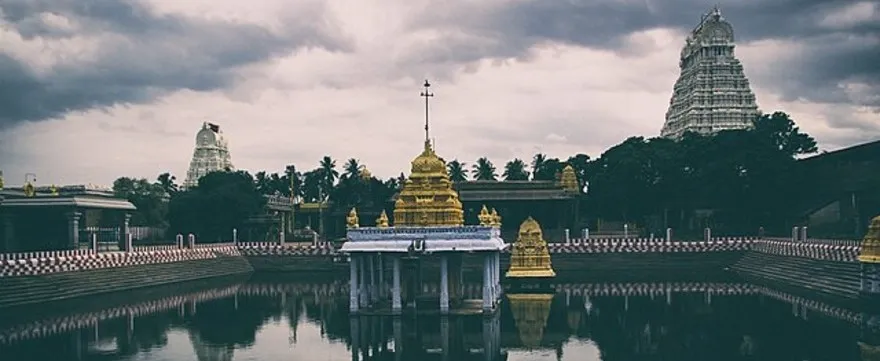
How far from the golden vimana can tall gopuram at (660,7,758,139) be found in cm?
4649

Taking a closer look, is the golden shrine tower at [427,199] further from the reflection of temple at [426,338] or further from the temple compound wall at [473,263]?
the temple compound wall at [473,263]

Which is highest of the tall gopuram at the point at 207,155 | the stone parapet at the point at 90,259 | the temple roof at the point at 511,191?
the tall gopuram at the point at 207,155

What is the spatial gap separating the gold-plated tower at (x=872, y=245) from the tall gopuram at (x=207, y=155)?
89578 millimetres

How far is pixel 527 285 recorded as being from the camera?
38.3m

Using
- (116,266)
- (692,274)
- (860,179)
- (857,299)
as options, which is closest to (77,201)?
(116,266)

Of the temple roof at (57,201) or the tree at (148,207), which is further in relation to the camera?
the tree at (148,207)

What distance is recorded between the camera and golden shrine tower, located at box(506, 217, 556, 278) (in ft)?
124

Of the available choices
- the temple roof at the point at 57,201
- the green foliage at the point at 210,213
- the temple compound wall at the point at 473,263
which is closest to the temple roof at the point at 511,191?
the temple compound wall at the point at 473,263

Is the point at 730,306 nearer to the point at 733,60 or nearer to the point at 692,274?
the point at 692,274

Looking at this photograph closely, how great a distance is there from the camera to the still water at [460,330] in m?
23.8

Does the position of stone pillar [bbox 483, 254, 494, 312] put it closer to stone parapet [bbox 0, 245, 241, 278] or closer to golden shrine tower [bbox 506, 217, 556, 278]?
golden shrine tower [bbox 506, 217, 556, 278]

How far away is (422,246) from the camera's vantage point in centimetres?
2866

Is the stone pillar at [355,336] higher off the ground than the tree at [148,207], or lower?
lower

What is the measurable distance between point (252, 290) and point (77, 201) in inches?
521
